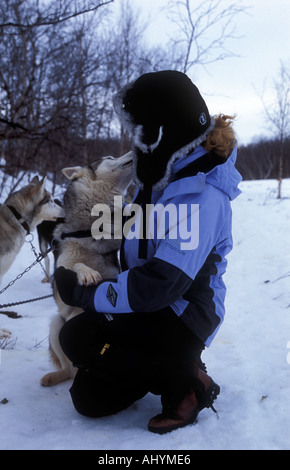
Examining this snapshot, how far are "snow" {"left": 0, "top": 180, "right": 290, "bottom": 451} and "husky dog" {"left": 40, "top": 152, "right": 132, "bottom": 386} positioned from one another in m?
0.24

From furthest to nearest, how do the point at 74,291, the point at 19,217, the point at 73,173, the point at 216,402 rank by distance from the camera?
the point at 19,217 → the point at 73,173 → the point at 216,402 → the point at 74,291

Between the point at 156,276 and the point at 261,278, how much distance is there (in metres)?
3.87

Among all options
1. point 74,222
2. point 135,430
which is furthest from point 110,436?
point 74,222

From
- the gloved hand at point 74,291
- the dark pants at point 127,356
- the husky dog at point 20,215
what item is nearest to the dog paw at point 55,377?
the dark pants at point 127,356

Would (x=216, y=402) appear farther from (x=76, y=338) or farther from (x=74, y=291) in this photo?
(x=74, y=291)

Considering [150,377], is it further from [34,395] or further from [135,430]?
[34,395]

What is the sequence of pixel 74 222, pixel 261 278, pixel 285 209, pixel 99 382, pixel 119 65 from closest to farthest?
pixel 99 382 < pixel 74 222 < pixel 261 278 < pixel 285 209 < pixel 119 65

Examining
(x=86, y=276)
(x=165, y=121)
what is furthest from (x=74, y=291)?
(x=165, y=121)

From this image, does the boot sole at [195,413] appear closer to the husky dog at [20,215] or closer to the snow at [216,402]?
the snow at [216,402]

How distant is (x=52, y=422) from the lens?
1.87 meters

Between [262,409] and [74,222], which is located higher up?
[74,222]

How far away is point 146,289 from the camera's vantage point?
168 centimetres

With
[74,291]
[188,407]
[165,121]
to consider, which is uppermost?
[165,121]

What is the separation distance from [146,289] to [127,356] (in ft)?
1.31
